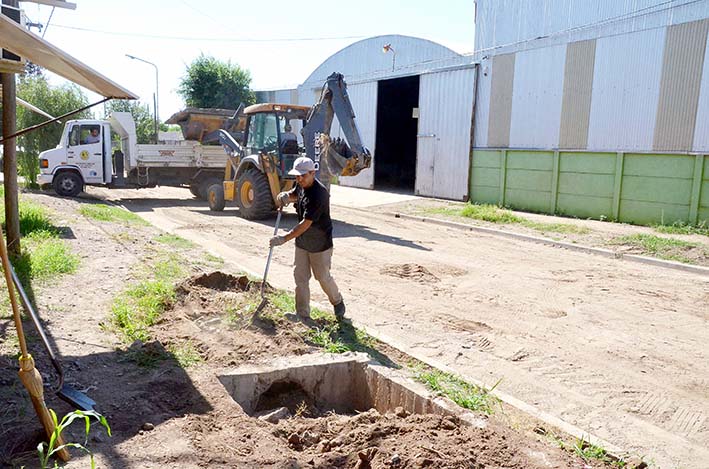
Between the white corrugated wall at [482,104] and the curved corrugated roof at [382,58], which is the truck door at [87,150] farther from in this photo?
the white corrugated wall at [482,104]

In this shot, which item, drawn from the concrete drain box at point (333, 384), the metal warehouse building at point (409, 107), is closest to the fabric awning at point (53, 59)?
the concrete drain box at point (333, 384)

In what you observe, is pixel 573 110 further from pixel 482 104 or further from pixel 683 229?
pixel 683 229

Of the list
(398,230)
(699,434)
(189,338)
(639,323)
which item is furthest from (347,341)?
(398,230)

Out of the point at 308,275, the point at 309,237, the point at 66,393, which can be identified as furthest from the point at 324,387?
the point at 66,393

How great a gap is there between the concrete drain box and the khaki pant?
115cm

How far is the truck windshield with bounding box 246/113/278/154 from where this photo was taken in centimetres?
1455

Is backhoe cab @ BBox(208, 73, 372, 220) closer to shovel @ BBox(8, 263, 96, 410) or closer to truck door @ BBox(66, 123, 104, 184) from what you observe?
truck door @ BBox(66, 123, 104, 184)

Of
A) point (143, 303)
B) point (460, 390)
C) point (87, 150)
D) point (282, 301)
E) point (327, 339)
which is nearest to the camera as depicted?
point (460, 390)

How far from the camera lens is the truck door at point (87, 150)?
1808 centimetres

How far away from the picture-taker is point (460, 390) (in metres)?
4.76

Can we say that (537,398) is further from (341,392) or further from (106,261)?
(106,261)

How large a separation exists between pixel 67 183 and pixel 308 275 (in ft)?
47.9

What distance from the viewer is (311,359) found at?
520 cm

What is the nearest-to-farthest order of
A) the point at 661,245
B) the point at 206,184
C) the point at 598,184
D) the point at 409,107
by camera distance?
the point at 661,245, the point at 598,184, the point at 206,184, the point at 409,107
